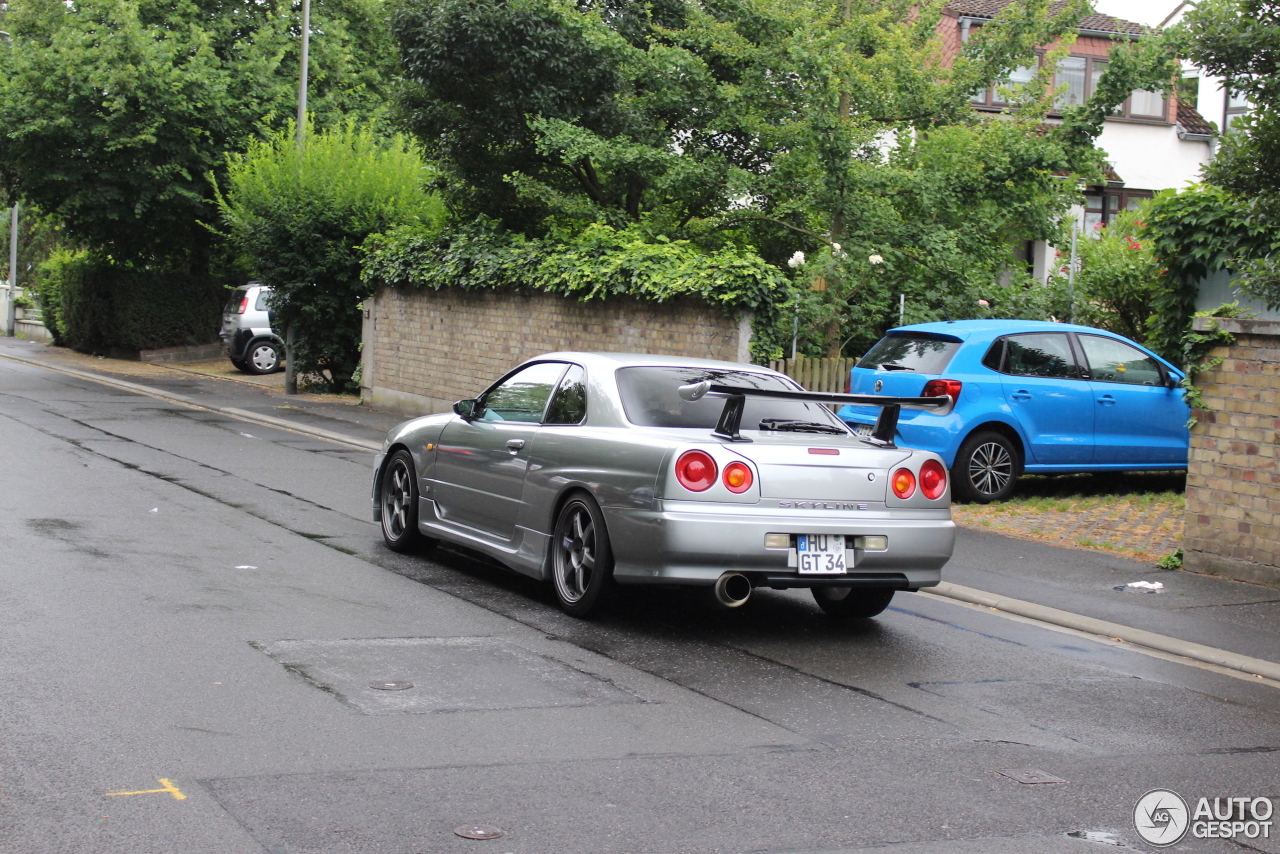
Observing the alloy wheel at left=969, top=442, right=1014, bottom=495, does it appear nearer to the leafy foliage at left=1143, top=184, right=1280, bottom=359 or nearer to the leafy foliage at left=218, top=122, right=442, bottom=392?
the leafy foliage at left=1143, top=184, right=1280, bottom=359

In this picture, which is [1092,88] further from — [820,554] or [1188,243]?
[820,554]

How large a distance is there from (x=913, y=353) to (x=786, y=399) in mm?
5571

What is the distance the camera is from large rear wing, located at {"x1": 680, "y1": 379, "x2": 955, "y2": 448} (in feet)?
23.6

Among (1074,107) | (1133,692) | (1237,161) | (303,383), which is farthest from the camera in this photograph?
(303,383)

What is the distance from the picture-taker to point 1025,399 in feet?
42.6

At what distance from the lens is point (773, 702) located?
6.10 m

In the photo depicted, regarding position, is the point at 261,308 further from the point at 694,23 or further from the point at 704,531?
the point at 704,531

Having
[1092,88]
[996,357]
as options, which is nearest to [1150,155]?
[1092,88]

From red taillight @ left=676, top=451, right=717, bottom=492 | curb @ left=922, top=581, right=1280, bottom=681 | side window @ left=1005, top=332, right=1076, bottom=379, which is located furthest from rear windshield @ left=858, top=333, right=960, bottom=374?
red taillight @ left=676, top=451, right=717, bottom=492

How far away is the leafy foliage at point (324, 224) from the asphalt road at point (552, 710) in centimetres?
1496

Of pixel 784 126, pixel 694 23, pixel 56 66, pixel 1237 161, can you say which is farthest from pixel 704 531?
pixel 56 66

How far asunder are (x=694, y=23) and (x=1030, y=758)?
1637 centimetres

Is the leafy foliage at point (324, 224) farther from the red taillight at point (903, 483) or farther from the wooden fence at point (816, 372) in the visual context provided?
the red taillight at point (903, 483)

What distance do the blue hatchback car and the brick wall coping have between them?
9.42 feet
